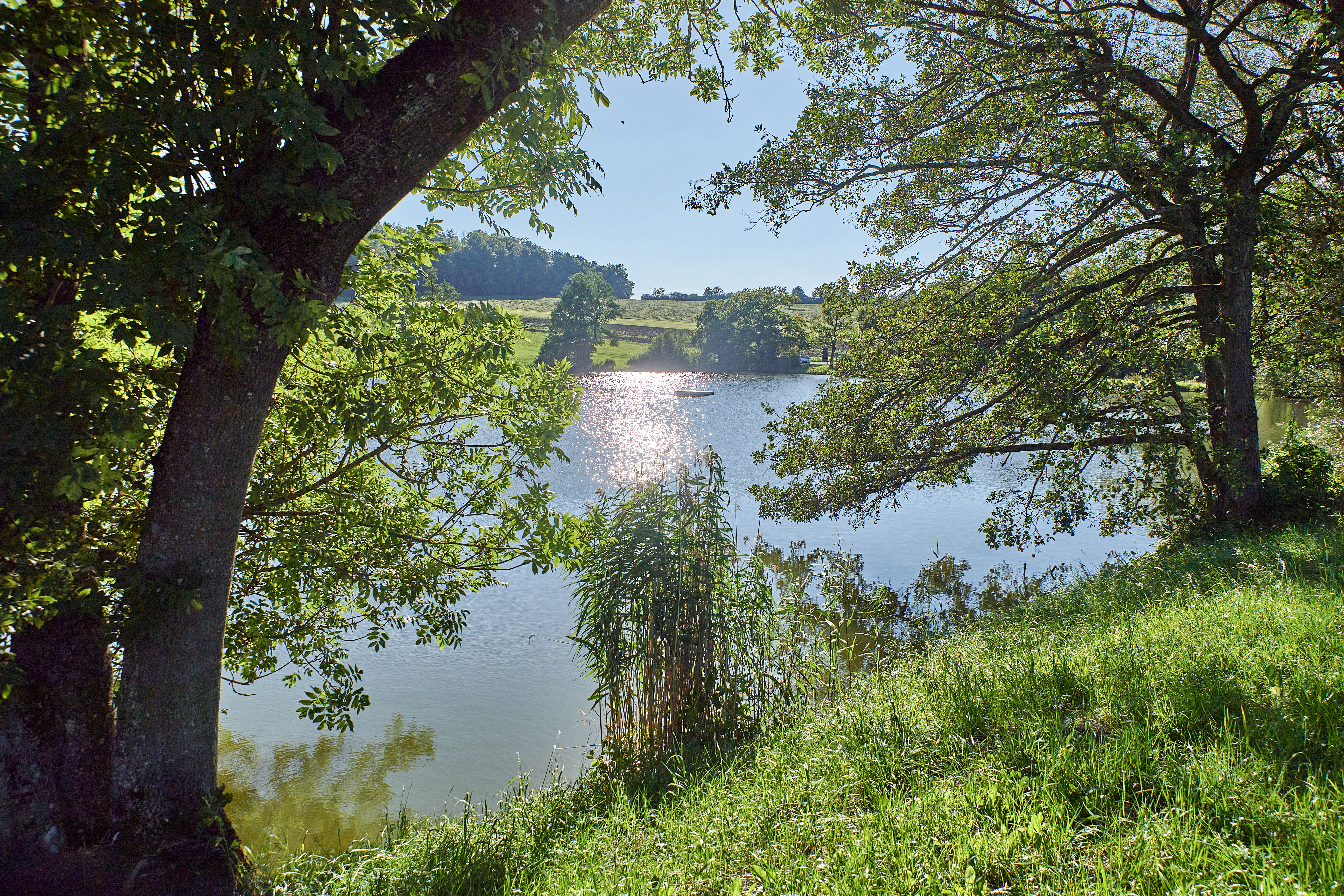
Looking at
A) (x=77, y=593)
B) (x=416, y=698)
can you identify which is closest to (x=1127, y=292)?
(x=416, y=698)

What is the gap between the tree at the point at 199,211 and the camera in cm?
265

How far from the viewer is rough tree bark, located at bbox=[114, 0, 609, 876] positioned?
333 cm

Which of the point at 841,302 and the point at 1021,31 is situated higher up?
the point at 1021,31

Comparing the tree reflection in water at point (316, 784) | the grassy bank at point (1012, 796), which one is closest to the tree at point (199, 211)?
the grassy bank at point (1012, 796)

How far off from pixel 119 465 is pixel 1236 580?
781 cm

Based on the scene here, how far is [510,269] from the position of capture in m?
89.1

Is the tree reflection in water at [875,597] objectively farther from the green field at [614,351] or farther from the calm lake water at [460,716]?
the green field at [614,351]

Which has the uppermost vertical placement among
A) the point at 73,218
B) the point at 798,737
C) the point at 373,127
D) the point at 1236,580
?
the point at 373,127

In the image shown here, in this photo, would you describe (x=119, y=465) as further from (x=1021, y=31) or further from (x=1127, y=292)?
(x=1127, y=292)

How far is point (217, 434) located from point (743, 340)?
180 feet

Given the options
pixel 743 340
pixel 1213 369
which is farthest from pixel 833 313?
pixel 743 340

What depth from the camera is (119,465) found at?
3.62m

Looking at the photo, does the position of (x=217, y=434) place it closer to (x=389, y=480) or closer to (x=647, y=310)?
(x=389, y=480)

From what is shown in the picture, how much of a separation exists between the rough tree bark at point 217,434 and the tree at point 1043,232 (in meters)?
5.12
